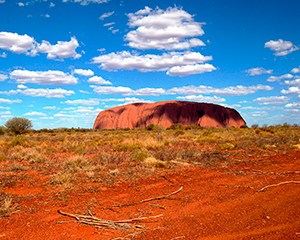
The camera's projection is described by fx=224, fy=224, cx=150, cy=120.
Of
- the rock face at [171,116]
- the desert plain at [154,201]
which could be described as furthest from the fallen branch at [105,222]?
Answer: the rock face at [171,116]

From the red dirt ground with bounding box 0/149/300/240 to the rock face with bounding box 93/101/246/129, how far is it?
6636 cm

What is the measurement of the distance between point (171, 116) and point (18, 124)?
1987 inches

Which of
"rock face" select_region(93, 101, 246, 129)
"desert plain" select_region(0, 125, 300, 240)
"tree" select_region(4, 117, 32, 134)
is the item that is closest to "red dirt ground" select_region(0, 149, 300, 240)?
"desert plain" select_region(0, 125, 300, 240)

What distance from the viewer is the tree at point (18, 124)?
3241 centimetres

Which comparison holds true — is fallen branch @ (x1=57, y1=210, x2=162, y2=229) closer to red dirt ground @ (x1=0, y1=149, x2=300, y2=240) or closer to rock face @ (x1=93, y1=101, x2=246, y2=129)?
red dirt ground @ (x1=0, y1=149, x2=300, y2=240)

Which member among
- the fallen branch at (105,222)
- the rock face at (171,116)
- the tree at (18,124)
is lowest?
the fallen branch at (105,222)

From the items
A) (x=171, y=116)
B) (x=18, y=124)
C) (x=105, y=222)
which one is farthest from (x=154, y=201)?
(x=171, y=116)

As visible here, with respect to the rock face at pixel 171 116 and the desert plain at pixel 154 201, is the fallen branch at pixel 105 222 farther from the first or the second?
the rock face at pixel 171 116

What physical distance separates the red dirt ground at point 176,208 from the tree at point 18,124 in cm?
2997

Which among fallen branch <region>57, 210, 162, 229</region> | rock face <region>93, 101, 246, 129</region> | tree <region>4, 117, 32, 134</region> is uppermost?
rock face <region>93, 101, 246, 129</region>

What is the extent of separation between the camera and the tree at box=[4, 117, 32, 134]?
32406 millimetres

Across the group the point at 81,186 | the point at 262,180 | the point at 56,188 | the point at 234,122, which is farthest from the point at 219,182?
the point at 234,122

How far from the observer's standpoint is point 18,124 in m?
33.2

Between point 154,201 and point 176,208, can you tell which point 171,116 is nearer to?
point 154,201
